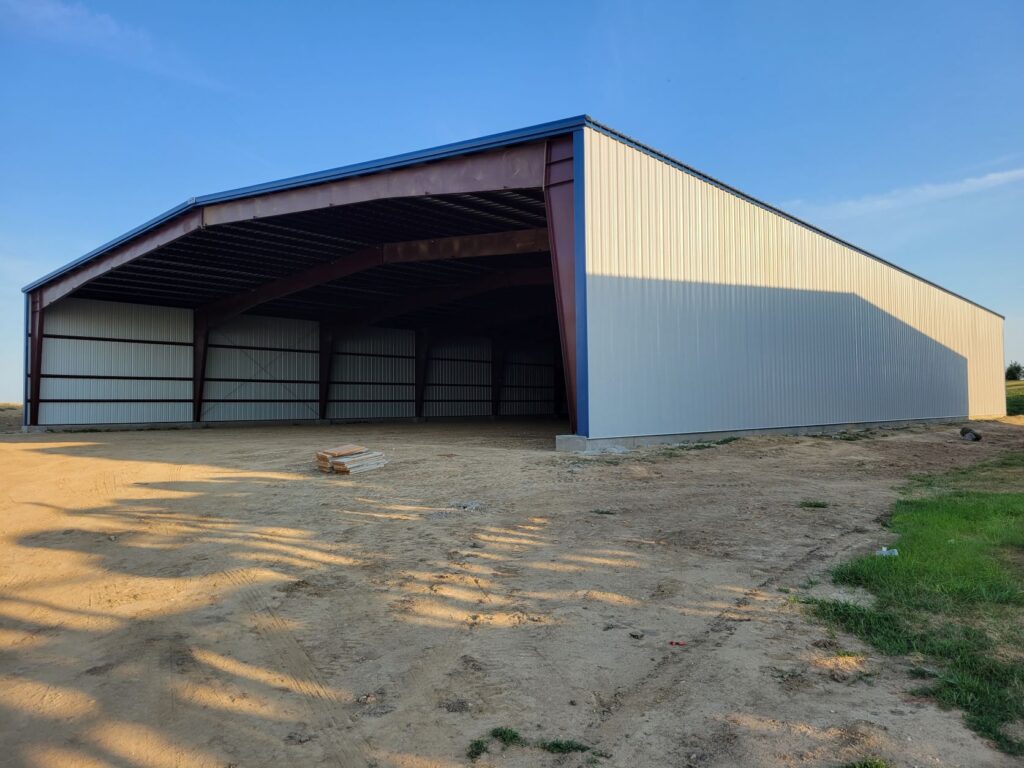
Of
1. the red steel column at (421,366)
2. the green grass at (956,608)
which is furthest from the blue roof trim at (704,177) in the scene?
the red steel column at (421,366)

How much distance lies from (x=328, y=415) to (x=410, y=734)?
3713 cm

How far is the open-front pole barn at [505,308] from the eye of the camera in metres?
17.5

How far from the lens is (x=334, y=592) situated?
6.39 metres

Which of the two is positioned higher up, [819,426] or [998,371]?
[998,371]

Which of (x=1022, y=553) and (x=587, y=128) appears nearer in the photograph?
Result: (x=1022, y=553)

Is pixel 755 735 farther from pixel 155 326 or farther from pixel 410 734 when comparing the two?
pixel 155 326

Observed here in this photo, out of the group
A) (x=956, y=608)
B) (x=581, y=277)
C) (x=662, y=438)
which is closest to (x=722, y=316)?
(x=662, y=438)

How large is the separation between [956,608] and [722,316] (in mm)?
17037

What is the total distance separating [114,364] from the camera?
32.2 m

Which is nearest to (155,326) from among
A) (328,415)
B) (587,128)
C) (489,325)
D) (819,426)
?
(328,415)

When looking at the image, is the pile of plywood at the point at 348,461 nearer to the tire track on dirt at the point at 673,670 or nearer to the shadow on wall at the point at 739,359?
the shadow on wall at the point at 739,359

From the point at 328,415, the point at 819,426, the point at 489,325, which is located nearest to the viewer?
the point at 819,426

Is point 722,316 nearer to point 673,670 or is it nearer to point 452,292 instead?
point 452,292

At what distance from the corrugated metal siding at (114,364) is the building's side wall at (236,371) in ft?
0.15
